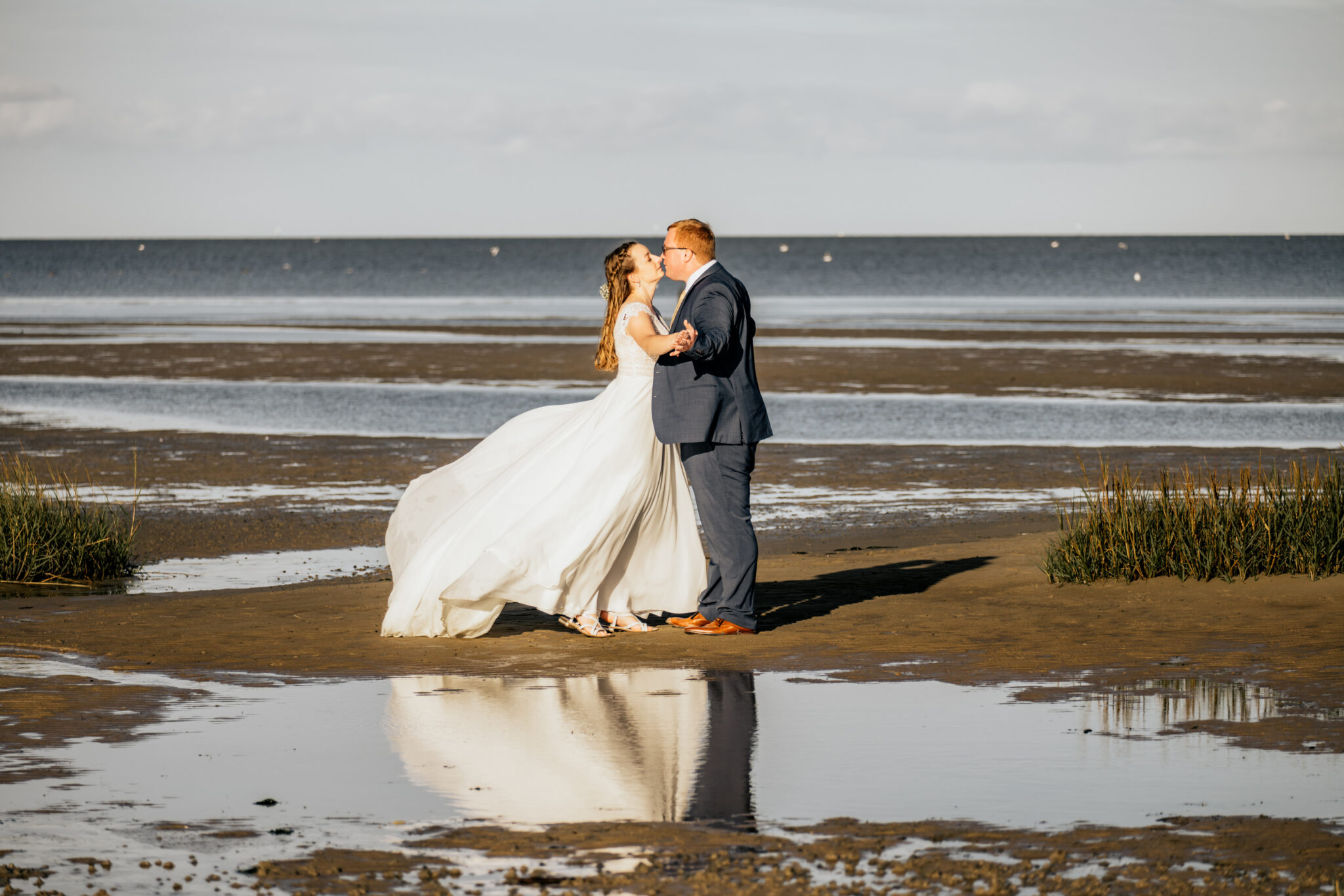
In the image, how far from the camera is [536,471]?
8773mm

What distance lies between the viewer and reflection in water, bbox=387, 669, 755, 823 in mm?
5672

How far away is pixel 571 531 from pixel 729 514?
832 millimetres

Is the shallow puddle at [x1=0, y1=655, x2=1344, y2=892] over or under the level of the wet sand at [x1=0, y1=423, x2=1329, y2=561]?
under

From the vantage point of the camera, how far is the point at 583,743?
6.48 meters

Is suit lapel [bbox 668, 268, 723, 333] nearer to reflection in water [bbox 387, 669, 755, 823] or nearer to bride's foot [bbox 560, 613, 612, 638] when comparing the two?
bride's foot [bbox 560, 613, 612, 638]

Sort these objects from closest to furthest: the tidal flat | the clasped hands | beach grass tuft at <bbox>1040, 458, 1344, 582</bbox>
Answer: the tidal flat, the clasped hands, beach grass tuft at <bbox>1040, 458, 1344, 582</bbox>

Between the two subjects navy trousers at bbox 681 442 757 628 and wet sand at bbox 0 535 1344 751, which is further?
navy trousers at bbox 681 442 757 628

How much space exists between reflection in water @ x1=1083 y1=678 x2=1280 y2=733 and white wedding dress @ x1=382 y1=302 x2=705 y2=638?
2526mm

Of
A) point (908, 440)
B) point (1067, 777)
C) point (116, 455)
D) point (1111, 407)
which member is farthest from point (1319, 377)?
point (1067, 777)

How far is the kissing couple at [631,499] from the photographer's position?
8.53 m

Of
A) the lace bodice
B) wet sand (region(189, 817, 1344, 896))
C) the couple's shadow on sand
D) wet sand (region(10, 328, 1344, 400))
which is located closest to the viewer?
wet sand (region(189, 817, 1344, 896))

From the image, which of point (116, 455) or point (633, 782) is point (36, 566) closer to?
point (633, 782)

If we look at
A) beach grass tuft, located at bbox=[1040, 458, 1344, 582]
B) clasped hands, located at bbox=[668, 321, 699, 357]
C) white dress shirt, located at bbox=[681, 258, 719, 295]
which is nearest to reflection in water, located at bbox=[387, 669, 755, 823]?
clasped hands, located at bbox=[668, 321, 699, 357]

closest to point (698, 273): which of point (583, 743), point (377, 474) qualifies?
point (583, 743)
